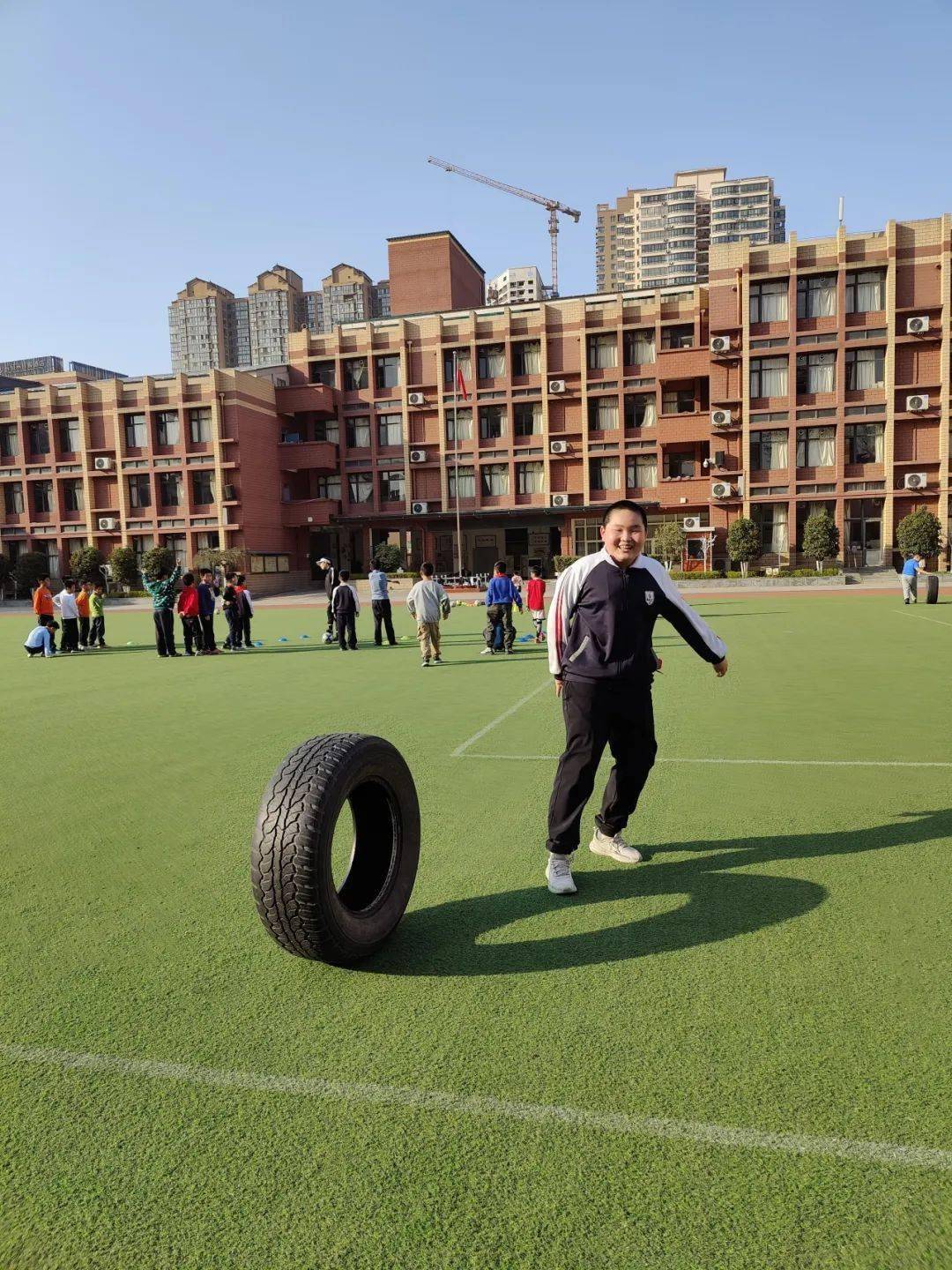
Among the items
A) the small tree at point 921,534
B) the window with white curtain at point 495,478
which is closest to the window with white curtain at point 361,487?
the window with white curtain at point 495,478

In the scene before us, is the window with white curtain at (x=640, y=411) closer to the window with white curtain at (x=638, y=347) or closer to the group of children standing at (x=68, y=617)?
the window with white curtain at (x=638, y=347)

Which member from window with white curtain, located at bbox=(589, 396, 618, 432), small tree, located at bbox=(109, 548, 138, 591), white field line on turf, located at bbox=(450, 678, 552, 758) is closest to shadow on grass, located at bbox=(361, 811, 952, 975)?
white field line on turf, located at bbox=(450, 678, 552, 758)

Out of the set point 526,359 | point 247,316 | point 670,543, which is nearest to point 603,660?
point 670,543

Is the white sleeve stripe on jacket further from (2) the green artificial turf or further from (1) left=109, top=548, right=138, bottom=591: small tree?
(1) left=109, top=548, right=138, bottom=591: small tree

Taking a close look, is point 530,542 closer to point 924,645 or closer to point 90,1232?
point 924,645

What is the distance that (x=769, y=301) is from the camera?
46.6 meters

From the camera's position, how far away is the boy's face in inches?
176

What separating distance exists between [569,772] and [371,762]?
1158mm

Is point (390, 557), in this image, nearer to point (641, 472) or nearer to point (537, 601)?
point (641, 472)

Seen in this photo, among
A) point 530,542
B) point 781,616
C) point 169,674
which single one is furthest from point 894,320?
point 169,674

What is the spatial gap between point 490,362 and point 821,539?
77.2 feet

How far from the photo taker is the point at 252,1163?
2.50 m

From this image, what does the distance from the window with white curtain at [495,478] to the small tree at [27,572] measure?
29.0m

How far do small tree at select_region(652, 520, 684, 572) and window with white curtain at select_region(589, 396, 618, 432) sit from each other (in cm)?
852
